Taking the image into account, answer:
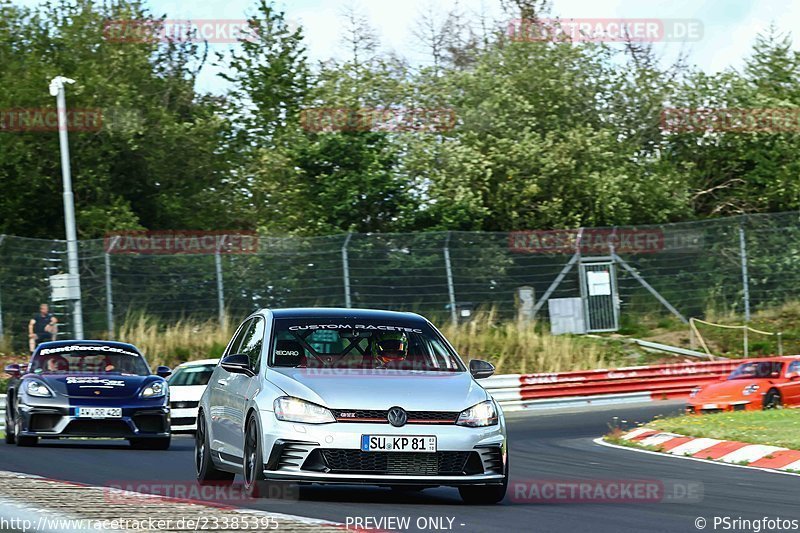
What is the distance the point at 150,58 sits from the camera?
151 ft

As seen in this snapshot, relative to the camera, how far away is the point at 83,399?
17.4 metres

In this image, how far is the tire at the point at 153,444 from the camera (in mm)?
18109

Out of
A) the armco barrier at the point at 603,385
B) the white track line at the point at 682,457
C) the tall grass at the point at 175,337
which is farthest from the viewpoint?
the tall grass at the point at 175,337

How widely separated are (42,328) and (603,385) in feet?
37.9

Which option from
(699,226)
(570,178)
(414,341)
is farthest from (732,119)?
(414,341)

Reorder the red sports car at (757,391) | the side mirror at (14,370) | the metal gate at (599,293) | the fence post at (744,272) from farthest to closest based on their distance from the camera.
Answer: the fence post at (744,272) → the metal gate at (599,293) → the red sports car at (757,391) → the side mirror at (14,370)

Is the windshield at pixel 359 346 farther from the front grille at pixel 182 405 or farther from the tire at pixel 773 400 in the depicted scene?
the tire at pixel 773 400

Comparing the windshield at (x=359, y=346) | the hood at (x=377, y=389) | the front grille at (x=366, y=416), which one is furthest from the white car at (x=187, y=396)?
the front grille at (x=366, y=416)

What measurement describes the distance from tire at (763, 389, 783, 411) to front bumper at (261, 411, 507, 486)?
14663 millimetres

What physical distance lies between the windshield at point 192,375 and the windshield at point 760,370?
352 inches

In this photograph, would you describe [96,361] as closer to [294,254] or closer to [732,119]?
[294,254]

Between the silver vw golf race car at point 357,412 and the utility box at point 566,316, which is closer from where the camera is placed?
the silver vw golf race car at point 357,412

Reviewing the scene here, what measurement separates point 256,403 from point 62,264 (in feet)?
66.5

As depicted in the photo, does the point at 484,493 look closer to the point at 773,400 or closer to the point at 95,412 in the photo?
the point at 95,412
